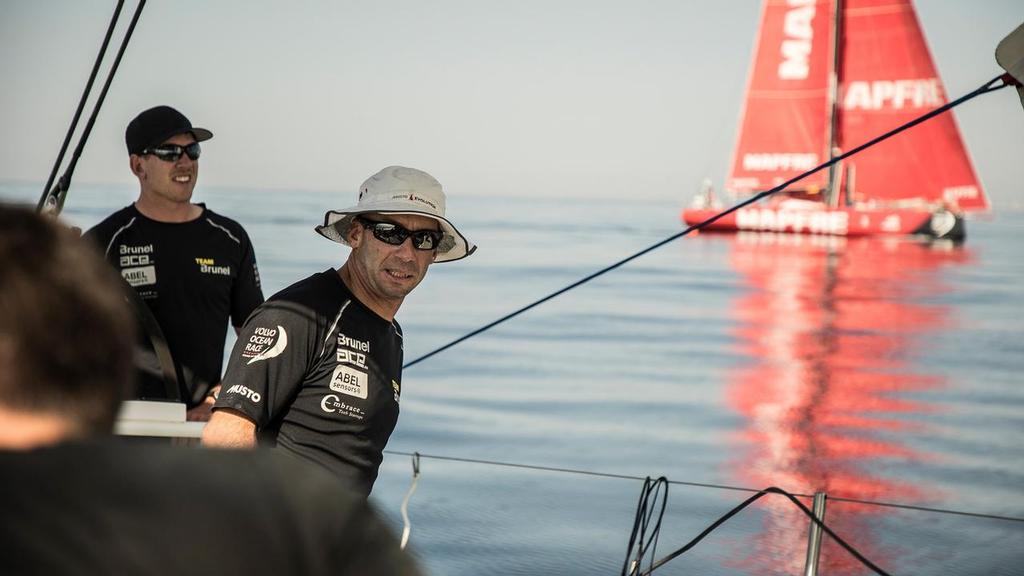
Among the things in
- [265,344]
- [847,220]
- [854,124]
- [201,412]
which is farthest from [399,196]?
[854,124]

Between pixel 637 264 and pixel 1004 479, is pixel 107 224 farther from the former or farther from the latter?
pixel 637 264

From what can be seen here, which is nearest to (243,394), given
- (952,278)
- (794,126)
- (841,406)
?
(841,406)

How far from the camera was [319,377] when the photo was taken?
2.62m

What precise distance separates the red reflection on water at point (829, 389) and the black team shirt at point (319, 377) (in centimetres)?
400

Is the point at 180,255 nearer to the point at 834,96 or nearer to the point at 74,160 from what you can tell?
the point at 74,160

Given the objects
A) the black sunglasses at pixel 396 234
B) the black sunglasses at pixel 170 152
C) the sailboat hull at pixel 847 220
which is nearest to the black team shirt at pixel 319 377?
the black sunglasses at pixel 396 234

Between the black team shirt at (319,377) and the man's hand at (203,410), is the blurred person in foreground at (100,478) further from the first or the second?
the man's hand at (203,410)

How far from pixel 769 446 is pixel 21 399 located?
963 centimetres

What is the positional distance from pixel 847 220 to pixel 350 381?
3836 centimetres

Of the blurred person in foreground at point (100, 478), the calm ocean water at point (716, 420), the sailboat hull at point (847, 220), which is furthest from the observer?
the sailboat hull at point (847, 220)

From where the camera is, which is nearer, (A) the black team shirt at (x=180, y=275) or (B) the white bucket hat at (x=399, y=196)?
(B) the white bucket hat at (x=399, y=196)

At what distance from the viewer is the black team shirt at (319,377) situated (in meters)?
2.55

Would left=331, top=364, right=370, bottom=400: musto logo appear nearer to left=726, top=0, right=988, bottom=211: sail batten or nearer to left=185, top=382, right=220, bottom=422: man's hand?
left=185, top=382, right=220, bottom=422: man's hand

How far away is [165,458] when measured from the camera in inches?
34.3
